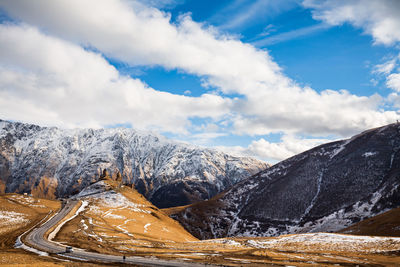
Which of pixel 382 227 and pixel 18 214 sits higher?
pixel 18 214

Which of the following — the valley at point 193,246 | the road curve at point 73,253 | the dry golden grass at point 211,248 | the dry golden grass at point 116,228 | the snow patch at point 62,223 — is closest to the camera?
the road curve at point 73,253

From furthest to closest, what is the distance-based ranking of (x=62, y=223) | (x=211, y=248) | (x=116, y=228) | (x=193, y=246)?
(x=116, y=228) < (x=62, y=223) < (x=193, y=246) < (x=211, y=248)

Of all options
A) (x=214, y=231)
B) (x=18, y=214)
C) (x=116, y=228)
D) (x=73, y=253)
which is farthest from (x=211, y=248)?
(x=214, y=231)

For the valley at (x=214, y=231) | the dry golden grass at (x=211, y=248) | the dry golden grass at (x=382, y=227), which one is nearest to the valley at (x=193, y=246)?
the dry golden grass at (x=211, y=248)

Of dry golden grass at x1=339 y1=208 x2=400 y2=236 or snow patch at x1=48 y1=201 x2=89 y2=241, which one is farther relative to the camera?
dry golden grass at x1=339 y1=208 x2=400 y2=236

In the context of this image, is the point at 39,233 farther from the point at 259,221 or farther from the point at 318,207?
the point at 318,207

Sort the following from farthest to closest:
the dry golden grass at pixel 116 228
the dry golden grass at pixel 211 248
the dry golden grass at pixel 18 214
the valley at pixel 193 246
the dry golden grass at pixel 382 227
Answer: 1. the dry golden grass at pixel 382 227
2. the dry golden grass at pixel 18 214
3. the dry golden grass at pixel 116 228
4. the dry golden grass at pixel 211 248
5. the valley at pixel 193 246

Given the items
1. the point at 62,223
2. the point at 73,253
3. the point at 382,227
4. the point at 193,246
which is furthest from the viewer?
the point at 382,227

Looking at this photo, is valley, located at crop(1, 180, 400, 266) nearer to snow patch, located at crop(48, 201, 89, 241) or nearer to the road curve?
snow patch, located at crop(48, 201, 89, 241)

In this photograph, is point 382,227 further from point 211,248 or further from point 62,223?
point 62,223

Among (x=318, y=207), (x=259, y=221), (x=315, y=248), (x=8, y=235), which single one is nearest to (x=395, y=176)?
(x=318, y=207)

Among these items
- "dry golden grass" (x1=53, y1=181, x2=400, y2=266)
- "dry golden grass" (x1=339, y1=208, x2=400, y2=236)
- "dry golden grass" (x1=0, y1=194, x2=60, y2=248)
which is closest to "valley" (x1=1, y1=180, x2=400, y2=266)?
"dry golden grass" (x1=53, y1=181, x2=400, y2=266)

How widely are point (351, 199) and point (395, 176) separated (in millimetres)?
29831

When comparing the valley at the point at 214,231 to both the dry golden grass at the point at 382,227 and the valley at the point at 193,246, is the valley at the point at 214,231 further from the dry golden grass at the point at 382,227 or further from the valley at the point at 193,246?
the dry golden grass at the point at 382,227
